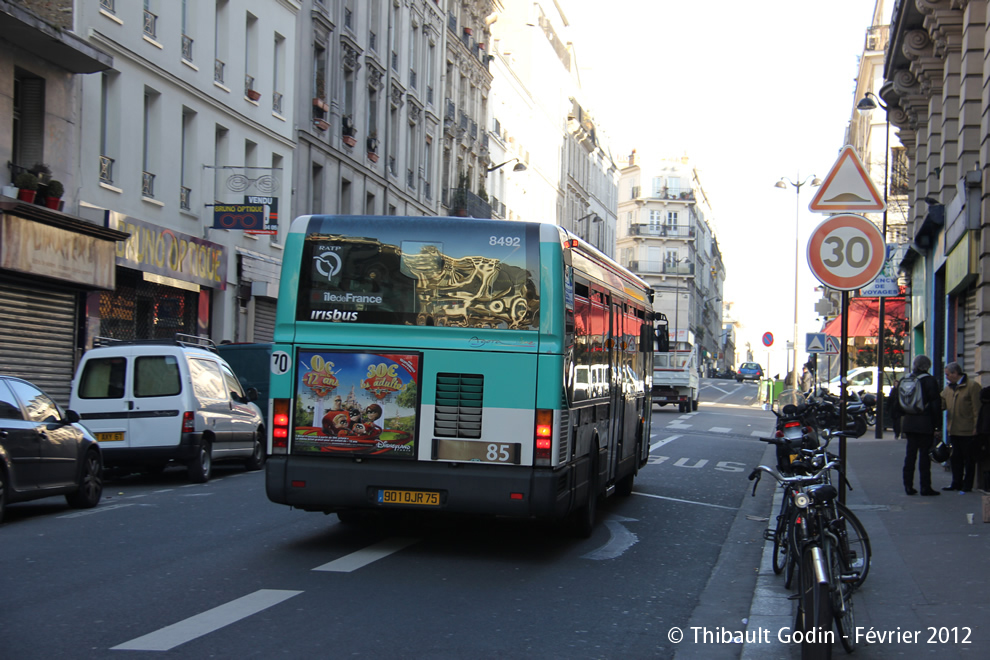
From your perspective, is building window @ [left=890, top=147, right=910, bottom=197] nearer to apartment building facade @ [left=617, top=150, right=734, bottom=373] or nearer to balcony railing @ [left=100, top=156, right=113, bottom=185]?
balcony railing @ [left=100, top=156, right=113, bottom=185]

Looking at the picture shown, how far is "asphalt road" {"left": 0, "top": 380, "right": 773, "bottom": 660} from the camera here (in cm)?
680

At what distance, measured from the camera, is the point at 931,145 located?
24.5 metres

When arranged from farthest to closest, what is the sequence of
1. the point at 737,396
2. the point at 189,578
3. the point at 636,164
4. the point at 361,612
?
the point at 636,164 → the point at 737,396 → the point at 189,578 → the point at 361,612

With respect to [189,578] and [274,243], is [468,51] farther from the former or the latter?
[189,578]

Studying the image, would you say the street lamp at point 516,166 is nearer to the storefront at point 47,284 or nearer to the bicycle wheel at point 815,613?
the storefront at point 47,284

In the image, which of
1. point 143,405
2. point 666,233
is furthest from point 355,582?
point 666,233

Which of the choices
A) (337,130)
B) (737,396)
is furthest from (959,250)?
(737,396)

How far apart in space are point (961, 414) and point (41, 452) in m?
11.1

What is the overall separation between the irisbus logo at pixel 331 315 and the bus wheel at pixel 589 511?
296cm

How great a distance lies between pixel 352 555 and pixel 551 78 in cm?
6706

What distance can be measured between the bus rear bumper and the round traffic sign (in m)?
2.68

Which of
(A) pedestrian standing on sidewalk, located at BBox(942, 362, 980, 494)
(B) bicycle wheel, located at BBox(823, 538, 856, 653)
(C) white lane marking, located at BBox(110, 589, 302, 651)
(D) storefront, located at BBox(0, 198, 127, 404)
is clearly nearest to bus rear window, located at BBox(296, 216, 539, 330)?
(C) white lane marking, located at BBox(110, 589, 302, 651)

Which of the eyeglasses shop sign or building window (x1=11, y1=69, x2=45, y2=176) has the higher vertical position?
building window (x1=11, y1=69, x2=45, y2=176)

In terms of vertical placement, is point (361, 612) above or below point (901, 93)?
below
